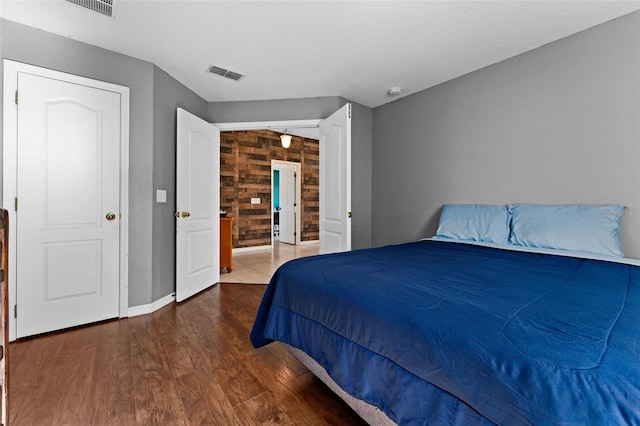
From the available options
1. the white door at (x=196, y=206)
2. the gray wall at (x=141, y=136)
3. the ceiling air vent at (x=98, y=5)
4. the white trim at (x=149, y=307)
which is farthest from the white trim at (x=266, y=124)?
the white trim at (x=149, y=307)

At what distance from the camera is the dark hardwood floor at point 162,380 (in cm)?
136

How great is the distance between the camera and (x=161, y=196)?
9.36 ft

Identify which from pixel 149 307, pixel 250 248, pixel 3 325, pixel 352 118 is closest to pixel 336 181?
pixel 352 118

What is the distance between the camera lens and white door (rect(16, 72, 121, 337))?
218cm

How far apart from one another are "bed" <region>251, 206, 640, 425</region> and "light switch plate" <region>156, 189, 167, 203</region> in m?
1.82

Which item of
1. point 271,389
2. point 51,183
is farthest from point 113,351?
point 51,183


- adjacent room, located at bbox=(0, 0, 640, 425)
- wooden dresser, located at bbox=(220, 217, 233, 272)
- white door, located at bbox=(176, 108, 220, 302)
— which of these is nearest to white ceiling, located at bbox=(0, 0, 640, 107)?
adjacent room, located at bbox=(0, 0, 640, 425)

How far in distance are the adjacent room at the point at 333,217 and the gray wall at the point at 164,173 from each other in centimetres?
3

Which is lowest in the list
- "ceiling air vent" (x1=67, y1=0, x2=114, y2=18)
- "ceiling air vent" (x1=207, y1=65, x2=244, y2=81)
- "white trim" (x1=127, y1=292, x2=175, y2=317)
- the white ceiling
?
"white trim" (x1=127, y1=292, x2=175, y2=317)

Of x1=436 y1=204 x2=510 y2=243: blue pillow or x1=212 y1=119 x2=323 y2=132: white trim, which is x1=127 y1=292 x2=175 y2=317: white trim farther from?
x1=436 y1=204 x2=510 y2=243: blue pillow

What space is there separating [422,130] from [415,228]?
1195 millimetres

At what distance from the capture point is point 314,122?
11.8 ft

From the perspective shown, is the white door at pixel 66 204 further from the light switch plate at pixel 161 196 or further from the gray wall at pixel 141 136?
the light switch plate at pixel 161 196

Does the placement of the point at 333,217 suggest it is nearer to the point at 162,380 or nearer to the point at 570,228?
the point at 570,228
